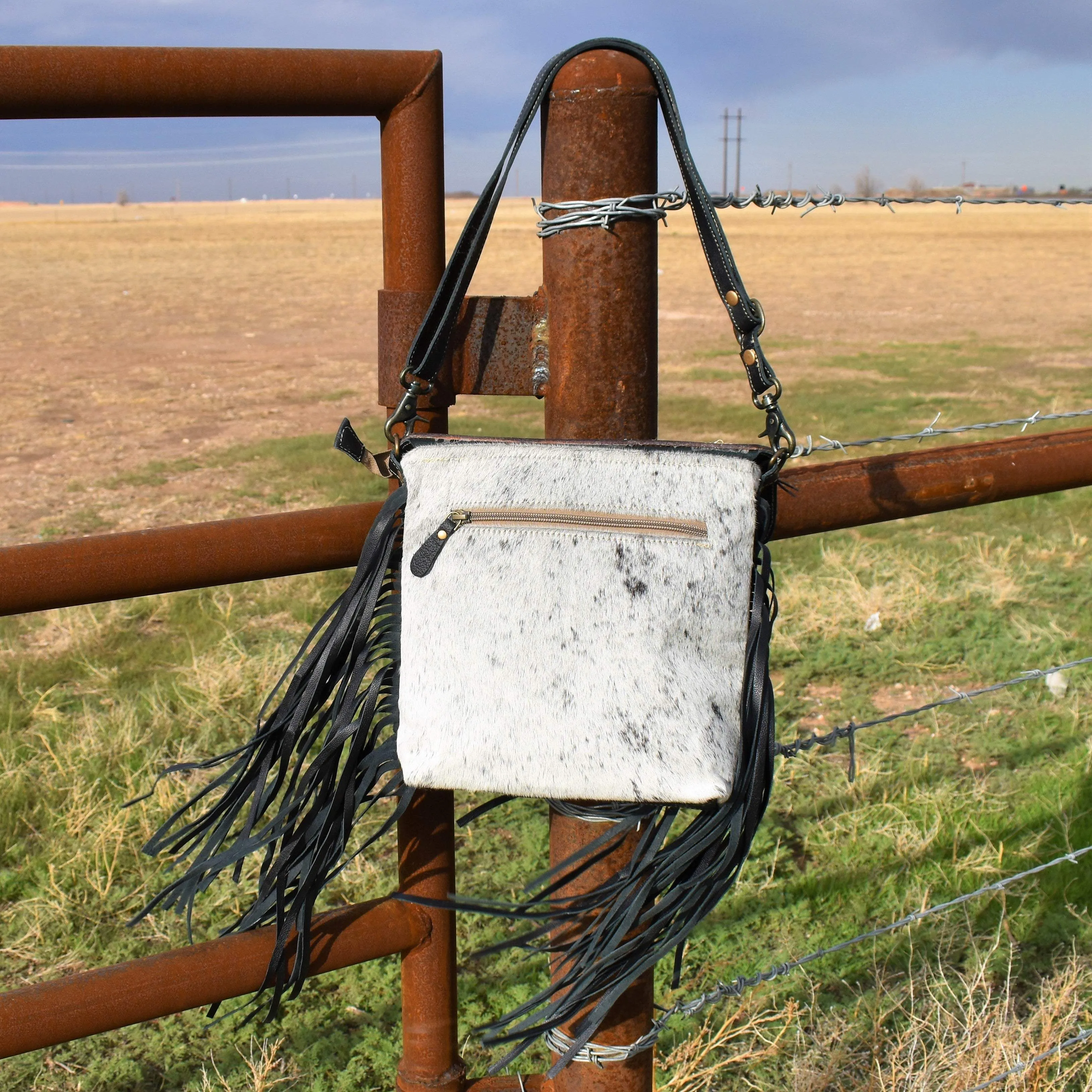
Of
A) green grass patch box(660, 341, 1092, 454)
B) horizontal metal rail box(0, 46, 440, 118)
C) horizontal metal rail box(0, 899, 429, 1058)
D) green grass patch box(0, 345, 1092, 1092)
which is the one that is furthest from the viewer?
green grass patch box(660, 341, 1092, 454)

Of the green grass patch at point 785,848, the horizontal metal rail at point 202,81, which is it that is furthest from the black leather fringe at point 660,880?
the green grass patch at point 785,848

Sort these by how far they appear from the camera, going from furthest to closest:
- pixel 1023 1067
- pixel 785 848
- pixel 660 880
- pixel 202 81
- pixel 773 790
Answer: pixel 773 790
pixel 785 848
pixel 1023 1067
pixel 660 880
pixel 202 81

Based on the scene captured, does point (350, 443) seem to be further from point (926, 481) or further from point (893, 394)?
point (893, 394)

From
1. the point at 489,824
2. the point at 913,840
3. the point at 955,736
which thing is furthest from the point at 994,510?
the point at 489,824

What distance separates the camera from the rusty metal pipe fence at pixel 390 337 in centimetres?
107

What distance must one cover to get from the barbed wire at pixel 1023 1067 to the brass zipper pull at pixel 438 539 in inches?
50.7

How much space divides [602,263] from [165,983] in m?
0.87

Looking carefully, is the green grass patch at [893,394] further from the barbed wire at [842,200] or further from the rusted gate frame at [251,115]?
the rusted gate frame at [251,115]

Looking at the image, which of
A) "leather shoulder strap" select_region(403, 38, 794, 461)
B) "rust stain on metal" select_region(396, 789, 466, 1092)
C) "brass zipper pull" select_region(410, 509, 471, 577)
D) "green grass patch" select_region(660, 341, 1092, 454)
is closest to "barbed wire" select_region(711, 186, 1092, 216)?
"leather shoulder strap" select_region(403, 38, 794, 461)

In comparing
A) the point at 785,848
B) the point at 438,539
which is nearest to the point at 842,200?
the point at 438,539

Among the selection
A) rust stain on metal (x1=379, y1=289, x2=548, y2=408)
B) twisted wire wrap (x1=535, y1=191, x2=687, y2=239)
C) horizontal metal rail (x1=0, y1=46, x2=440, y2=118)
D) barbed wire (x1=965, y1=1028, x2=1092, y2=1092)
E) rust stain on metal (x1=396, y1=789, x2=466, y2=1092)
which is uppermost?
horizontal metal rail (x1=0, y1=46, x2=440, y2=118)

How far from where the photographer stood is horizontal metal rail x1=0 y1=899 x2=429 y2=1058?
1143mm

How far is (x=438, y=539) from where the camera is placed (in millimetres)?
1115

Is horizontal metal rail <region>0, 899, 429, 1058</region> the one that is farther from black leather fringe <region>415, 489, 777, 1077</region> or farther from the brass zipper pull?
the brass zipper pull
